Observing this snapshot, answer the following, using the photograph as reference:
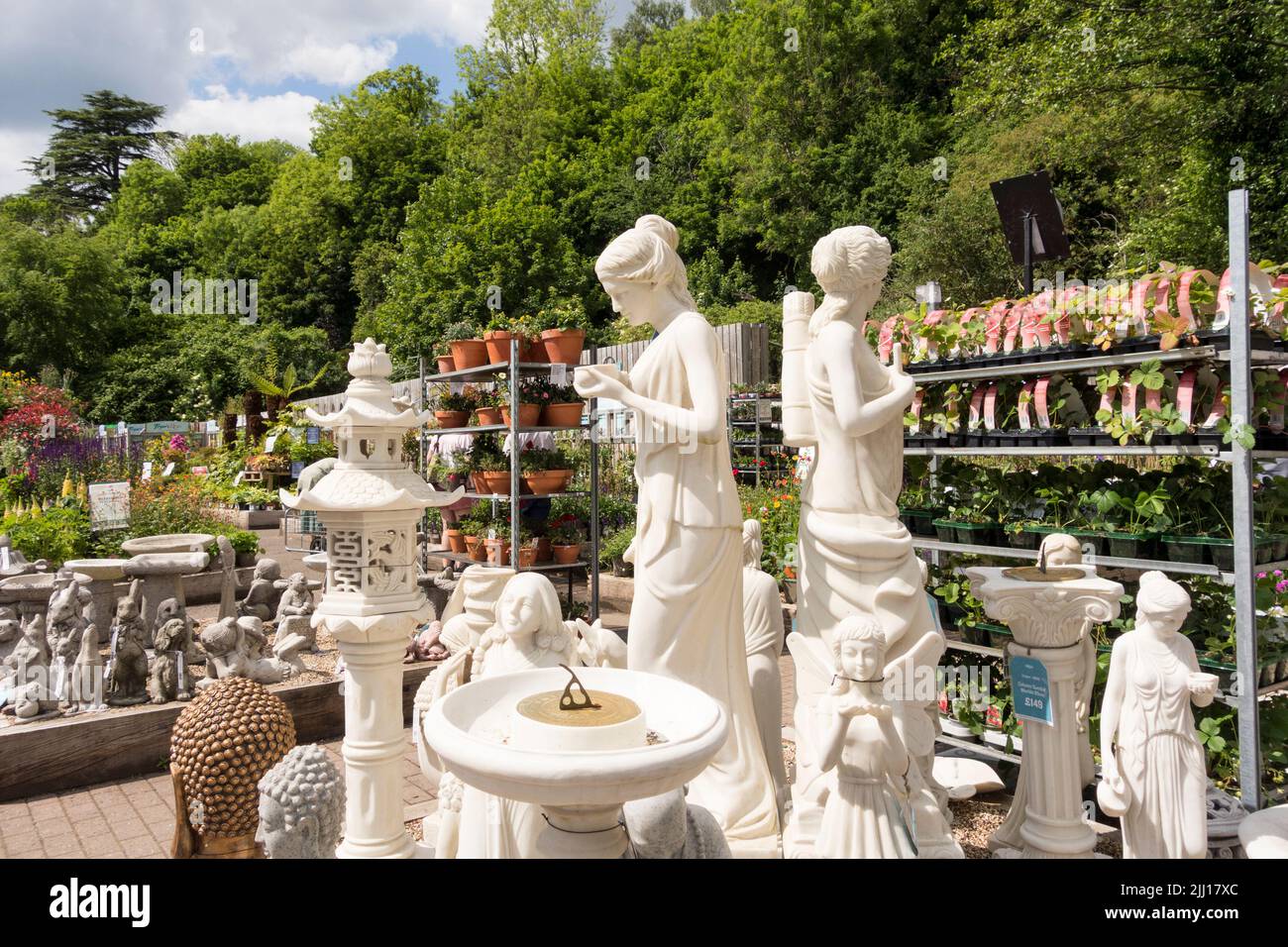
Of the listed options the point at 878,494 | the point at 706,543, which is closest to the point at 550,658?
the point at 706,543

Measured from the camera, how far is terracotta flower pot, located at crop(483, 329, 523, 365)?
766 centimetres

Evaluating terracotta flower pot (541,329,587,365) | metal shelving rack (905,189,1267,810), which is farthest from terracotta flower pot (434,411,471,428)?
metal shelving rack (905,189,1267,810)

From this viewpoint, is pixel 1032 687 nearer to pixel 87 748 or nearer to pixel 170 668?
pixel 87 748

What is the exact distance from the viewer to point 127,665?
573 cm

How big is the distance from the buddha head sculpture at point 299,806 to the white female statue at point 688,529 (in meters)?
1.16

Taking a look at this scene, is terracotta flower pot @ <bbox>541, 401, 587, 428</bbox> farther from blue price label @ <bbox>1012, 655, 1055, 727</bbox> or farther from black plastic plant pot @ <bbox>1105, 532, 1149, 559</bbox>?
blue price label @ <bbox>1012, 655, 1055, 727</bbox>

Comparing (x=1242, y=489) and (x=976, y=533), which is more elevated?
(x=1242, y=489)

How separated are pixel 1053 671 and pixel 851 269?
170 cm

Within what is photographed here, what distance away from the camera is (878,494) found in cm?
317

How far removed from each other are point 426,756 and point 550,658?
0.73m

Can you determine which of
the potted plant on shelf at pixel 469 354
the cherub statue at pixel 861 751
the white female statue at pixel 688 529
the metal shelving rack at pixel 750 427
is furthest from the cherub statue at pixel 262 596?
the cherub statue at pixel 861 751

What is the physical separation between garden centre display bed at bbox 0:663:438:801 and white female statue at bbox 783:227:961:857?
3435 mm

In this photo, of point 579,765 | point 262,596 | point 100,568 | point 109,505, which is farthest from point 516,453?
point 579,765
